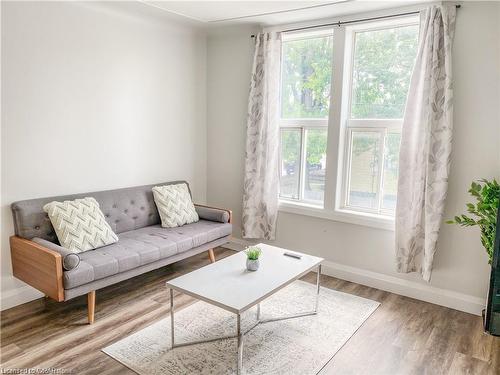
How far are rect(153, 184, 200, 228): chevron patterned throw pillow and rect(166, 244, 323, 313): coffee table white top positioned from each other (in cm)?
106

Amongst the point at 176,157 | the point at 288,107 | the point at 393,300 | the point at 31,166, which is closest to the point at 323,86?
the point at 288,107

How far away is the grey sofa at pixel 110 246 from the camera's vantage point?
2512 millimetres

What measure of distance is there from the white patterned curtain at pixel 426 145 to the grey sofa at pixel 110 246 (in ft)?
5.69

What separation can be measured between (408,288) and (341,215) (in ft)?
2.83

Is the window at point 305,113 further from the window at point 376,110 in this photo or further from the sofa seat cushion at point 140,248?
the sofa seat cushion at point 140,248

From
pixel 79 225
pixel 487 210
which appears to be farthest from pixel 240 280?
pixel 487 210

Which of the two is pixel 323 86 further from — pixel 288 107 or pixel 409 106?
pixel 409 106

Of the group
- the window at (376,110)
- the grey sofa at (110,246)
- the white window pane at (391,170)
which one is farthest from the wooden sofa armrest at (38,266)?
the white window pane at (391,170)

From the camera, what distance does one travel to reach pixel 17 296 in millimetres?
2914

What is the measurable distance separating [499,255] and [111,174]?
3203 mm

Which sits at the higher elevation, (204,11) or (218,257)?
(204,11)

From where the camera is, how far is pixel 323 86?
367cm

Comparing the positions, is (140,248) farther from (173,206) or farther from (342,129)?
(342,129)


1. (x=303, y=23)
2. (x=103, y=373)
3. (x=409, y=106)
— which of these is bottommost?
(x=103, y=373)
